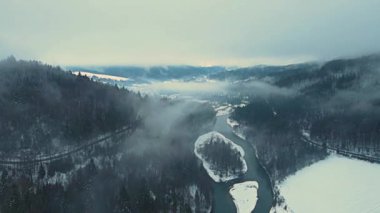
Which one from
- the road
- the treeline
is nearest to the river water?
the treeline

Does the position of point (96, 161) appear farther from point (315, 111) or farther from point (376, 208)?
point (315, 111)

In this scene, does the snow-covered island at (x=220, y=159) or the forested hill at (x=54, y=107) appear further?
the forested hill at (x=54, y=107)

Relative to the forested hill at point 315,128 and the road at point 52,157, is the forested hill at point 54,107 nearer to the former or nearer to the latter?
the road at point 52,157

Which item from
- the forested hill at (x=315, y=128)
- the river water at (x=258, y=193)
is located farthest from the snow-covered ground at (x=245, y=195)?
the forested hill at (x=315, y=128)

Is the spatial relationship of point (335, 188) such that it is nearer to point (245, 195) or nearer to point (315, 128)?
point (245, 195)

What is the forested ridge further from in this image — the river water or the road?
the river water

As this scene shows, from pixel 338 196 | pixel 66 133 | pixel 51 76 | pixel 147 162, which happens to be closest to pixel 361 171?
pixel 338 196
